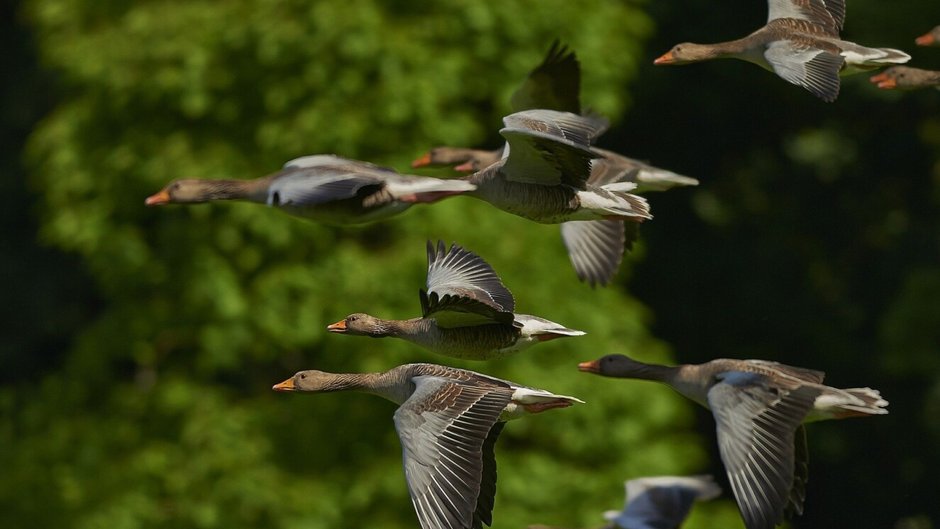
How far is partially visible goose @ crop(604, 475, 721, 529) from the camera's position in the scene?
986 cm

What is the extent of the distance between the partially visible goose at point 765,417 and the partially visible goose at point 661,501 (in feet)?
4.78

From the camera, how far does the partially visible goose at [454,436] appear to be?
721 centimetres

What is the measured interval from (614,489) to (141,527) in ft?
11.8

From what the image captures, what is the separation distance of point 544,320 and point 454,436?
1.48 metres

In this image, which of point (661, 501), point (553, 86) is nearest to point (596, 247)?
point (553, 86)

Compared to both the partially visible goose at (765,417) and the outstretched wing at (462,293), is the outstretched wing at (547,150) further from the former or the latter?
the partially visible goose at (765,417)

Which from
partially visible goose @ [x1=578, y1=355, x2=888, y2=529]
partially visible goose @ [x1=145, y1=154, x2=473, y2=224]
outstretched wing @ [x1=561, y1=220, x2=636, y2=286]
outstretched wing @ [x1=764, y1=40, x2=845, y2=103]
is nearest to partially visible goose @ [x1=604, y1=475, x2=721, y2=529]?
outstretched wing @ [x1=561, y1=220, x2=636, y2=286]

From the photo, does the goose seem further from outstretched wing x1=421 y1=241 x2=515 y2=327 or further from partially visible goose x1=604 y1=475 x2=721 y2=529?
outstretched wing x1=421 y1=241 x2=515 y2=327

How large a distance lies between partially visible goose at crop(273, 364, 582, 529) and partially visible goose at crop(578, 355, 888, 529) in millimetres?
662

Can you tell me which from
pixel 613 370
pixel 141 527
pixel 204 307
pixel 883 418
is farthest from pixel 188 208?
pixel 883 418

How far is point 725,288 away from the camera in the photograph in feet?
71.0

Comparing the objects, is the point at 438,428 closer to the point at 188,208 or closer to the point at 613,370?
the point at 613,370

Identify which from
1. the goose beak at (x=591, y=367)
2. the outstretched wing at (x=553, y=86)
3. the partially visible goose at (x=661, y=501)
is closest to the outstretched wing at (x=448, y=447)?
the goose beak at (x=591, y=367)

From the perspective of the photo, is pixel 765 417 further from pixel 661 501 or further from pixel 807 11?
pixel 807 11
